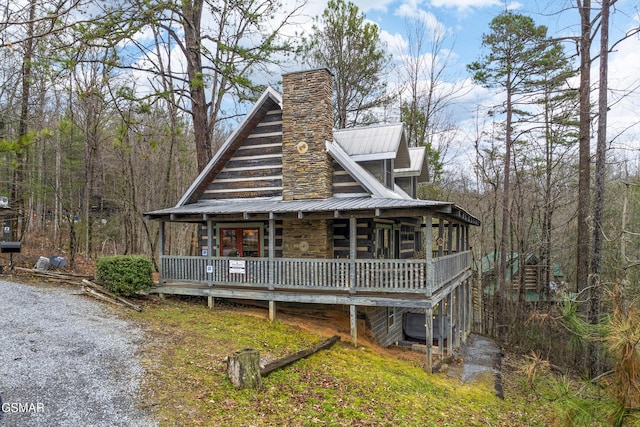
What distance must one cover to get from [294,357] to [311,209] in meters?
4.19

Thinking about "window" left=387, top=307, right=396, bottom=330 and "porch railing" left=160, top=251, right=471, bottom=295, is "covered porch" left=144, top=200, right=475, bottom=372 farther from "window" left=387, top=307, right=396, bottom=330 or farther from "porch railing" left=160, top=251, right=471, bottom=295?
"window" left=387, top=307, right=396, bottom=330

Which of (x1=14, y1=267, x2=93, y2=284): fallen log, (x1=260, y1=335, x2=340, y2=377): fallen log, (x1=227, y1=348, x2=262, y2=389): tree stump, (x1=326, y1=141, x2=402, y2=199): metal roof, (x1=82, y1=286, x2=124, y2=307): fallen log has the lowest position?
(x1=260, y1=335, x2=340, y2=377): fallen log

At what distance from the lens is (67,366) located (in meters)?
7.52

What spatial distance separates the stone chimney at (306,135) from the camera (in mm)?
13680

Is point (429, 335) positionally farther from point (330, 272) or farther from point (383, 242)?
point (383, 242)

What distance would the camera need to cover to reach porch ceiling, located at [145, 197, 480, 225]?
35.8ft

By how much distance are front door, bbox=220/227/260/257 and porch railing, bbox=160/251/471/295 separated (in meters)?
1.60

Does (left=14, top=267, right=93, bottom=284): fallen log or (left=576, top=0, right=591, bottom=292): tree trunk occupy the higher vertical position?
(left=576, top=0, right=591, bottom=292): tree trunk

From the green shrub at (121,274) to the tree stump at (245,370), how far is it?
7028mm

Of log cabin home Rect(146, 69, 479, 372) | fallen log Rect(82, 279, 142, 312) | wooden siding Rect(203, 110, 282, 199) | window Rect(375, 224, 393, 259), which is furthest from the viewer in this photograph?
wooden siding Rect(203, 110, 282, 199)

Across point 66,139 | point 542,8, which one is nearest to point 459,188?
point 542,8

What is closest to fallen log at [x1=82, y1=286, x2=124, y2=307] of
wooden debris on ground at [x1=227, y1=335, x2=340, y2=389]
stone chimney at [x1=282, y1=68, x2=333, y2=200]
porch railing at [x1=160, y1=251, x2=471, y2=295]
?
porch railing at [x1=160, y1=251, x2=471, y2=295]

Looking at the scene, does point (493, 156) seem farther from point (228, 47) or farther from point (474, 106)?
point (228, 47)

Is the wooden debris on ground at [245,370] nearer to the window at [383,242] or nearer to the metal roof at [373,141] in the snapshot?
the window at [383,242]
